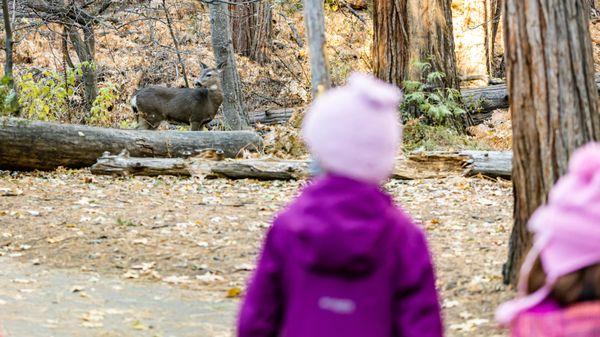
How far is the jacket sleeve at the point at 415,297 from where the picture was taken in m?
2.89

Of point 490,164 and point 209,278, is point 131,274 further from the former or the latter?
point 490,164

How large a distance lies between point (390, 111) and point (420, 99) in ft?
39.2

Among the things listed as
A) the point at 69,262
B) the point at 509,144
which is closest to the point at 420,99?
the point at 509,144

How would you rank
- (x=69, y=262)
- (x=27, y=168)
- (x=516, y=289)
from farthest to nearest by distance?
1. (x=27, y=168)
2. (x=69, y=262)
3. (x=516, y=289)

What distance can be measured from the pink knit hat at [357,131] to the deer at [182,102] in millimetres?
15072

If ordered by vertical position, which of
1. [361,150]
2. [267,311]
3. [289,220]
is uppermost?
[361,150]

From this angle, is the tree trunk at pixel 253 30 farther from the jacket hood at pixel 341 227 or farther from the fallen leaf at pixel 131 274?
the jacket hood at pixel 341 227

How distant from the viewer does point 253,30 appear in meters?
25.2

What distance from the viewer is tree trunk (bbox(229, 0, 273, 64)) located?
24.7 meters

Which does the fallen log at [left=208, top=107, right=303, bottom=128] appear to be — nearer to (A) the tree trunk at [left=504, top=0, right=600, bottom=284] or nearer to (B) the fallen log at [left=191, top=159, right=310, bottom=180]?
(B) the fallen log at [left=191, top=159, right=310, bottom=180]

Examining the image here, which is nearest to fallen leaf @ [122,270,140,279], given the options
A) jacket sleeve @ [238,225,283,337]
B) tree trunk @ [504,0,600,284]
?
tree trunk @ [504,0,600,284]

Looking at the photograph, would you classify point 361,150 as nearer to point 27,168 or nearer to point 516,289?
point 516,289

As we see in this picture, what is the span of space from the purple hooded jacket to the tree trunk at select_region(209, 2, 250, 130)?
581 inches

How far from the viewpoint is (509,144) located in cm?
1520
